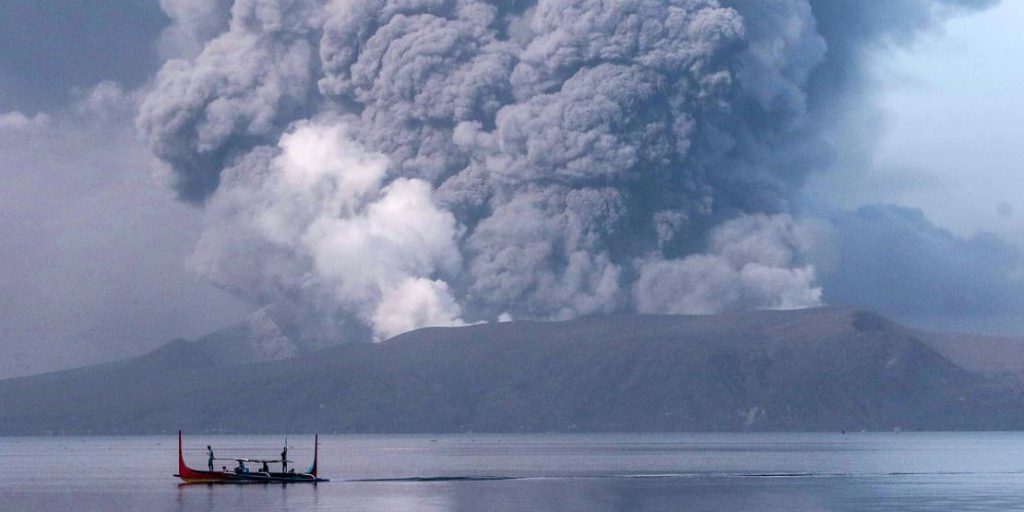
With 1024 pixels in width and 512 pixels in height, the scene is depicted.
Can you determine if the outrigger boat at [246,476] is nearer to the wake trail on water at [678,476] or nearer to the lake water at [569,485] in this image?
the lake water at [569,485]

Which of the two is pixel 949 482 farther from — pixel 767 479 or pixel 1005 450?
pixel 1005 450

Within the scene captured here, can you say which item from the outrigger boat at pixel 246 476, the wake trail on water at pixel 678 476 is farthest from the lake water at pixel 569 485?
the outrigger boat at pixel 246 476

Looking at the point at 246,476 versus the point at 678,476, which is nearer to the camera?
the point at 246,476

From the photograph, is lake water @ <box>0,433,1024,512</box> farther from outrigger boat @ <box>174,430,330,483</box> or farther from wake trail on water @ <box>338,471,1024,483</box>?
outrigger boat @ <box>174,430,330,483</box>

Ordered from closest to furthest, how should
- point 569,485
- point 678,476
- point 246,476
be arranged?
1. point 569,485
2. point 246,476
3. point 678,476

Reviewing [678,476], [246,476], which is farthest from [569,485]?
[246,476]

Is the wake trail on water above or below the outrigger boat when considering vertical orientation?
below

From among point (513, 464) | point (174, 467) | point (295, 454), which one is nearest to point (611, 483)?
point (513, 464)

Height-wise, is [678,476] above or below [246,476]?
below

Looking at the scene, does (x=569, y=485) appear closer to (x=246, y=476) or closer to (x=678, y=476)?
(x=678, y=476)

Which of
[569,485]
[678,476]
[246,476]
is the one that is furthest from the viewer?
[678,476]

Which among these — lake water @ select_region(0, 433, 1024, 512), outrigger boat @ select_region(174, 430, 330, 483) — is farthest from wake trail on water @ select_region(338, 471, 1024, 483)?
outrigger boat @ select_region(174, 430, 330, 483)
